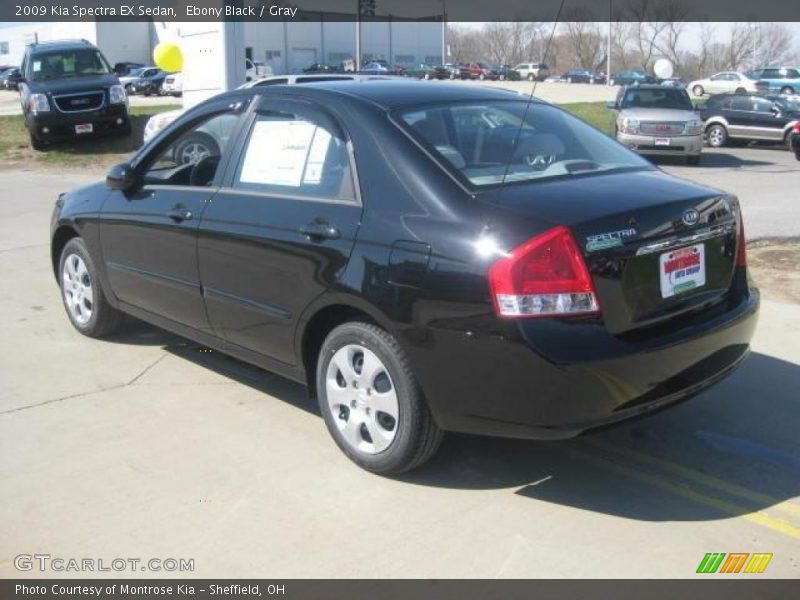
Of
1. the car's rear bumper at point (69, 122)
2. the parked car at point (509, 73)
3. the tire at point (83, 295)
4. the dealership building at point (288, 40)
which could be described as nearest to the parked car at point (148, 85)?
the dealership building at point (288, 40)

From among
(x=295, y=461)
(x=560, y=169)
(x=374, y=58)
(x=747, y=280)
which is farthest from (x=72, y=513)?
(x=374, y=58)

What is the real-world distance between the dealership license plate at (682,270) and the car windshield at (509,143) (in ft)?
2.08

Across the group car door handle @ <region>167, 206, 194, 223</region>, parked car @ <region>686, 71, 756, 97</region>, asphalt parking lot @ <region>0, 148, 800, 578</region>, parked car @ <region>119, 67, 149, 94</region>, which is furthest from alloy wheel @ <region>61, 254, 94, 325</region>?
parked car @ <region>119, 67, 149, 94</region>

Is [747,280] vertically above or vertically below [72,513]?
above

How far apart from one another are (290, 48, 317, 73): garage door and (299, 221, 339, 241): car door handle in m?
76.9

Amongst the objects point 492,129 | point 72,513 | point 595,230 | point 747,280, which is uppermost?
point 492,129

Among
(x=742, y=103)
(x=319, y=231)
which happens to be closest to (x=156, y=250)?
(x=319, y=231)

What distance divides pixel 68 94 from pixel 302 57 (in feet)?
209

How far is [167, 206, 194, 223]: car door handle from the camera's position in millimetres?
4766

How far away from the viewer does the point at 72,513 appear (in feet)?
12.1

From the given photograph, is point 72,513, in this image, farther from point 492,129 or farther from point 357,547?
point 492,129

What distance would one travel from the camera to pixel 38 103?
17969mm

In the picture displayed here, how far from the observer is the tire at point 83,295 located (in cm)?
589
